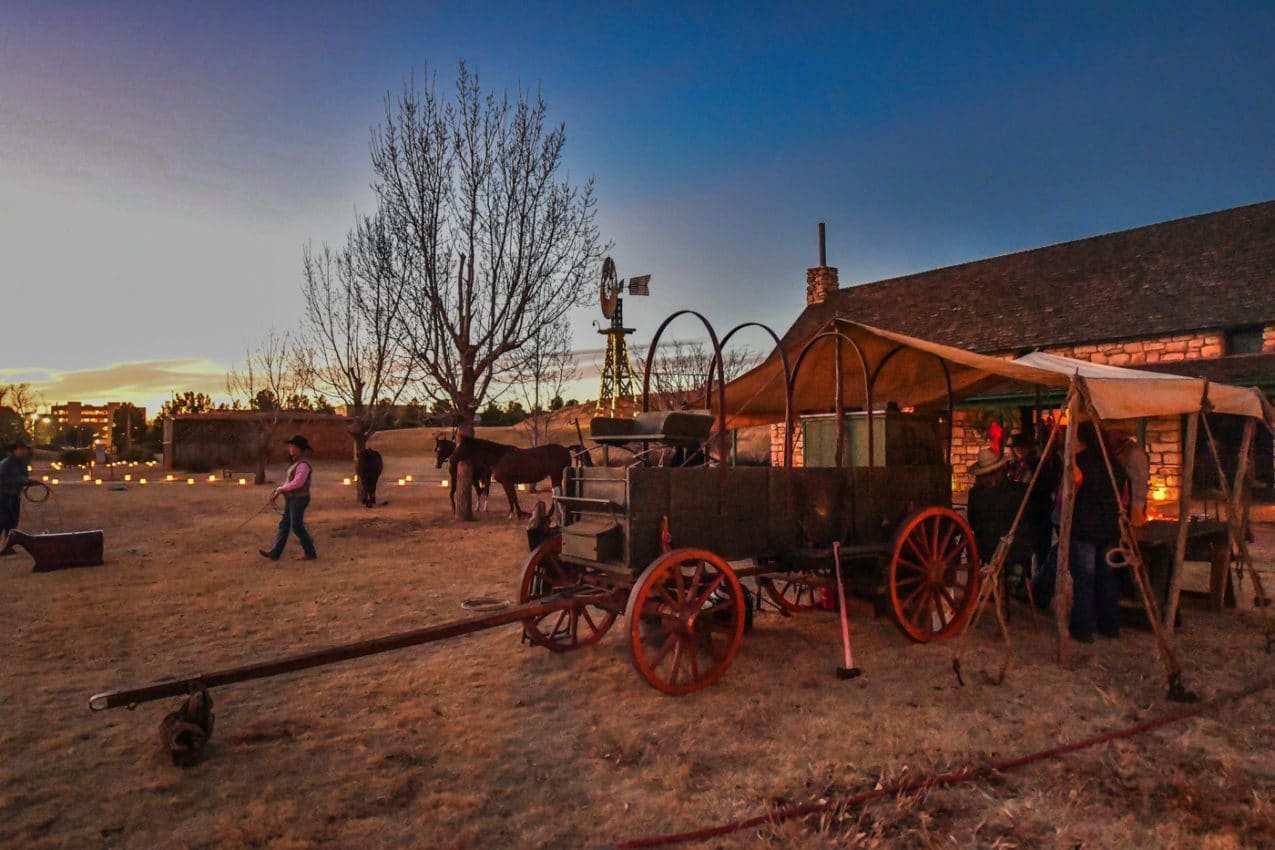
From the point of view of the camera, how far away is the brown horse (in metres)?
15.1

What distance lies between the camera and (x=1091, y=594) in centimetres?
585

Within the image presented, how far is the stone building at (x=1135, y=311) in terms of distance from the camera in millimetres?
13812

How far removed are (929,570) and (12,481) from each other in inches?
454

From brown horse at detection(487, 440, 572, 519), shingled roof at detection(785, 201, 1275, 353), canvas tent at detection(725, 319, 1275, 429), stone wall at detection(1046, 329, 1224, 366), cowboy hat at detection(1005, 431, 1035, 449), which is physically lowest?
brown horse at detection(487, 440, 572, 519)

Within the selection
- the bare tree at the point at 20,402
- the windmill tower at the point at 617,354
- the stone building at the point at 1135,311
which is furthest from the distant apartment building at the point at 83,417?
the stone building at the point at 1135,311

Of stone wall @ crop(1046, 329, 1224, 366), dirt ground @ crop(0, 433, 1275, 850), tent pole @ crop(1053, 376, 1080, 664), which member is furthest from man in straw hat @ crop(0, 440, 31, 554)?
stone wall @ crop(1046, 329, 1224, 366)

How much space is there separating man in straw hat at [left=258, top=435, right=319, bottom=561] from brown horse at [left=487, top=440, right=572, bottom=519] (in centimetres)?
533

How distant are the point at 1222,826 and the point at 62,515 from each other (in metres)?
18.1

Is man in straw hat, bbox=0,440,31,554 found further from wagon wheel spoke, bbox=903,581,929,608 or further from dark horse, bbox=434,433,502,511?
wagon wheel spoke, bbox=903,581,929,608

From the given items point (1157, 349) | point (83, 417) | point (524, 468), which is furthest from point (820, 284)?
point (83, 417)

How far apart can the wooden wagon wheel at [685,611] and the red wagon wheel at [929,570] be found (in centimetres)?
144

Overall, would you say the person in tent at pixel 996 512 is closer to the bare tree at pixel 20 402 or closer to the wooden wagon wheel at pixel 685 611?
the wooden wagon wheel at pixel 685 611

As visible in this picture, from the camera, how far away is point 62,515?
48.4 feet

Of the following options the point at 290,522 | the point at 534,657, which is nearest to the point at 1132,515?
the point at 534,657
